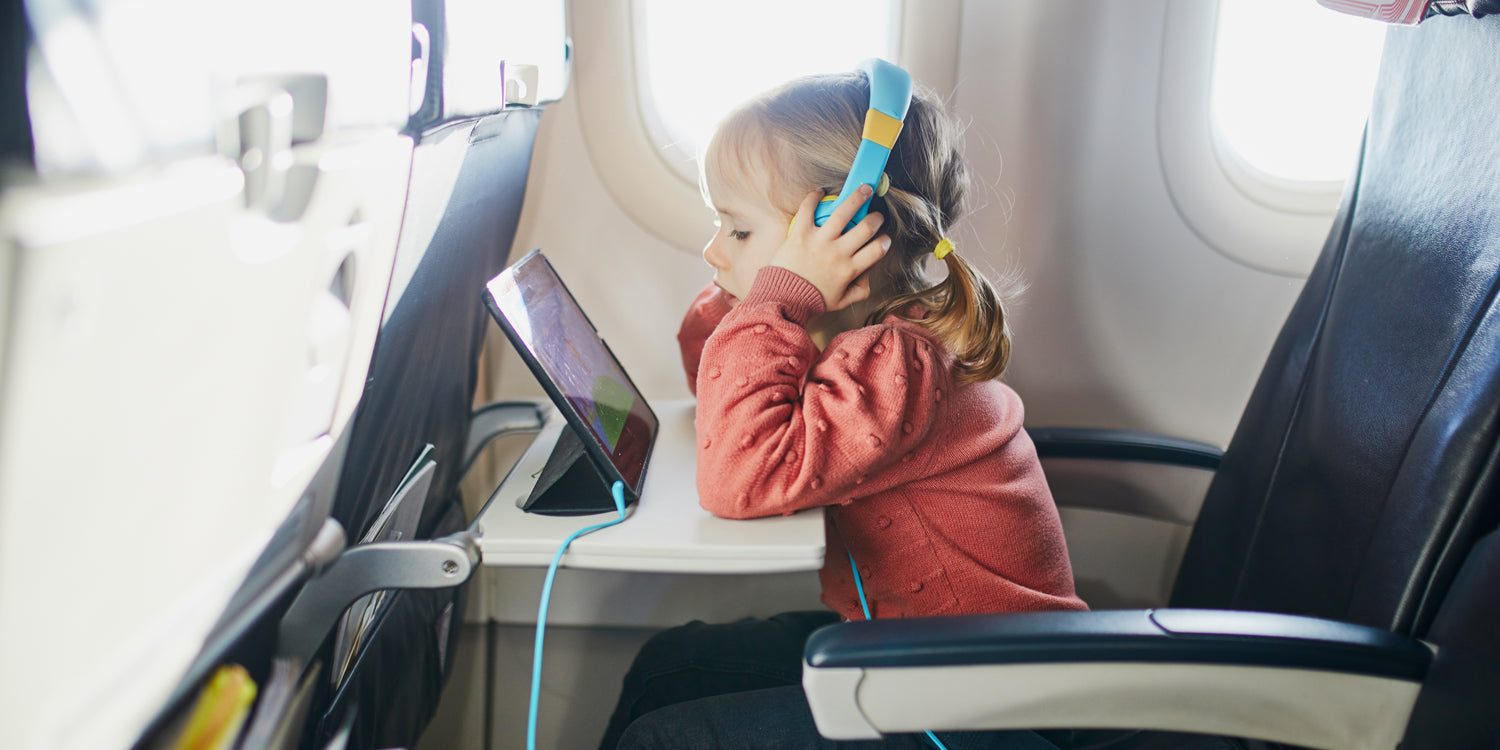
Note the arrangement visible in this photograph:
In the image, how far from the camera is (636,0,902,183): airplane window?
1.44 meters

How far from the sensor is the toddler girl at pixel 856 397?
877mm

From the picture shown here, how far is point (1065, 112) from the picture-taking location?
4.83 feet

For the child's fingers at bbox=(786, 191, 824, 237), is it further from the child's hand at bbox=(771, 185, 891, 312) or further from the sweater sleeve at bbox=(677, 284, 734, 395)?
the sweater sleeve at bbox=(677, 284, 734, 395)

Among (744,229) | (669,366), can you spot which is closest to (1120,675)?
(744,229)

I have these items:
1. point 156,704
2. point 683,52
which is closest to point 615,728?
point 156,704

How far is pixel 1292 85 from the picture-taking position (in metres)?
1.52

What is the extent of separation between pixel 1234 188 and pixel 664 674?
1206mm

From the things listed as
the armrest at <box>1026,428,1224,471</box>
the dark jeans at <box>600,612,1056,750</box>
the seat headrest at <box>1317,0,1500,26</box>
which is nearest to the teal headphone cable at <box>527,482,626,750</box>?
the dark jeans at <box>600,612,1056,750</box>

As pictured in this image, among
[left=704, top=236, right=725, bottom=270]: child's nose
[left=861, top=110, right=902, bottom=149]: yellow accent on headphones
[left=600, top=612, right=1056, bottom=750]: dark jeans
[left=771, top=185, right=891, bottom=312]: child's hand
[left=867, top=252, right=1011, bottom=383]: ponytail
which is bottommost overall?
[left=600, top=612, right=1056, bottom=750]: dark jeans

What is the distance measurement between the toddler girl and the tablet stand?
104mm

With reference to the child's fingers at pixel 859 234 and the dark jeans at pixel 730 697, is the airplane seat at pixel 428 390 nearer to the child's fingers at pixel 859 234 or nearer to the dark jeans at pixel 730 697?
the dark jeans at pixel 730 697

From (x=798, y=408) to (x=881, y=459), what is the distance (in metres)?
0.10

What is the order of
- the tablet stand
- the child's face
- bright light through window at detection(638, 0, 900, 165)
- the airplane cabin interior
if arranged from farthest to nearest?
bright light through window at detection(638, 0, 900, 165) < the child's face < the tablet stand < the airplane cabin interior

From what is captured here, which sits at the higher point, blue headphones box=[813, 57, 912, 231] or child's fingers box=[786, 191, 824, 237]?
blue headphones box=[813, 57, 912, 231]
